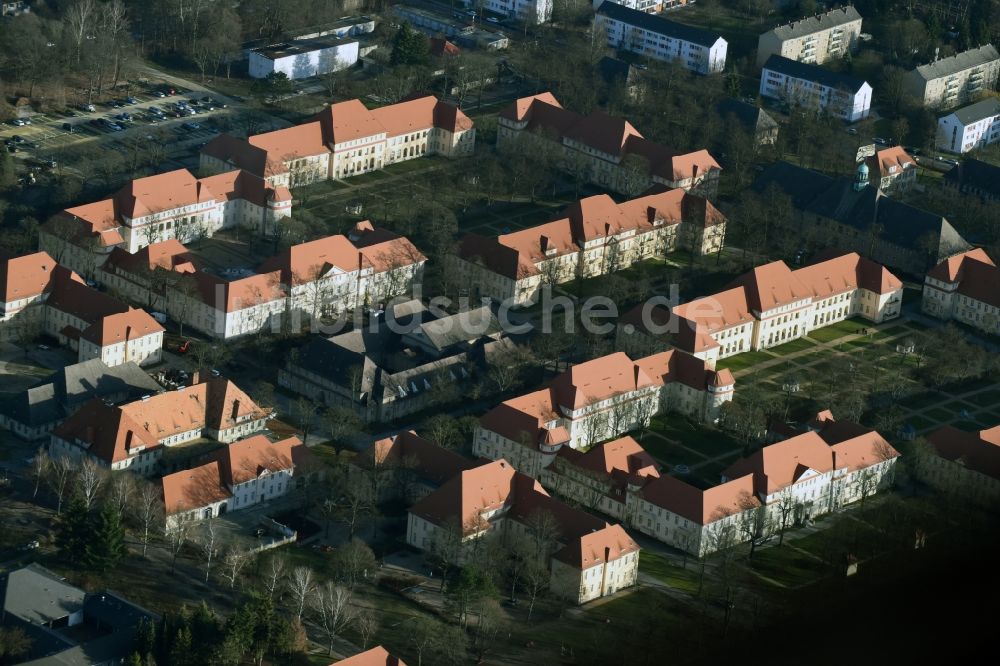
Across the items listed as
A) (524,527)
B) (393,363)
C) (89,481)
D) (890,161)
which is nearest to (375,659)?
(524,527)

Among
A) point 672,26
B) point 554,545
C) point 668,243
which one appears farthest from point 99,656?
point 672,26

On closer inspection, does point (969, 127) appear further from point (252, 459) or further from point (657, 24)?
point (252, 459)

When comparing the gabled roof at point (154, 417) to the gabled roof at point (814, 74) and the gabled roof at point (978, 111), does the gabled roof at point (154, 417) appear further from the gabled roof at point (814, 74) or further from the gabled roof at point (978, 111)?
the gabled roof at point (978, 111)

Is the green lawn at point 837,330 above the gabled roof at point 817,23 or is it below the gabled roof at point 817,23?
Result: below

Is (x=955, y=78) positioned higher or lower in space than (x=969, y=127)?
higher

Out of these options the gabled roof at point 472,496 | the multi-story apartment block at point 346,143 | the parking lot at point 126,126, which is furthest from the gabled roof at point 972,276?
the parking lot at point 126,126

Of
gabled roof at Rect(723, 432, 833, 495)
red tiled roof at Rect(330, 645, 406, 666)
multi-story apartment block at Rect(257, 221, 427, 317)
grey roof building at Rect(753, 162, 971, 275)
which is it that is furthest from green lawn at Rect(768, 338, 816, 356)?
red tiled roof at Rect(330, 645, 406, 666)
